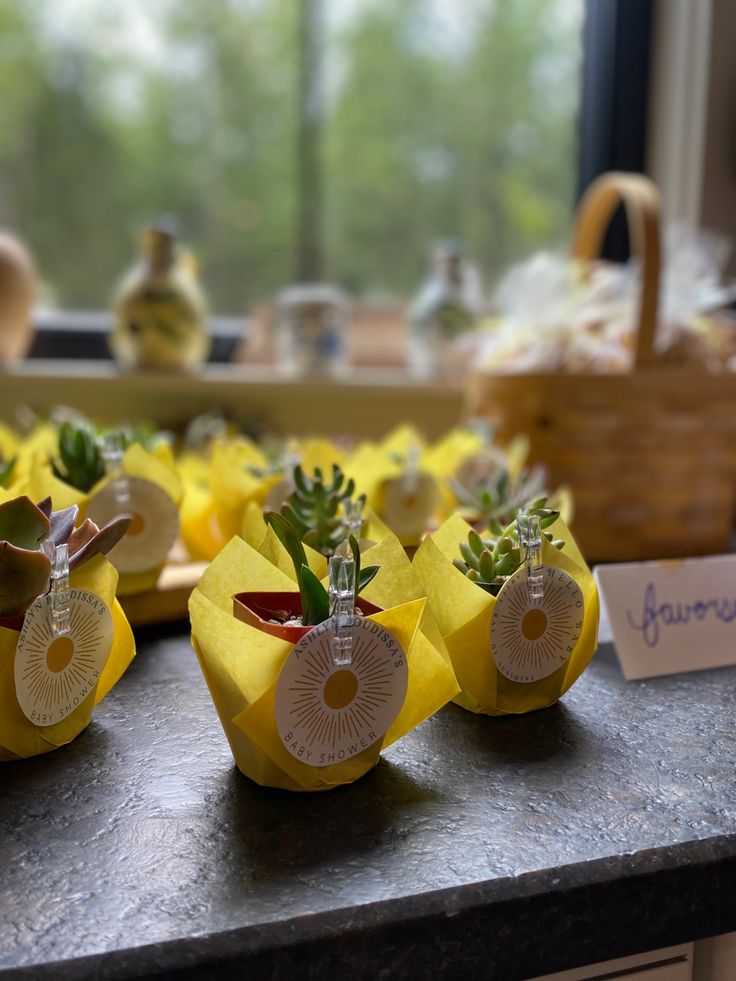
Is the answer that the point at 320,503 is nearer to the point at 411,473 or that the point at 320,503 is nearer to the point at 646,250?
the point at 411,473

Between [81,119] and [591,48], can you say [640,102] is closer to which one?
[591,48]

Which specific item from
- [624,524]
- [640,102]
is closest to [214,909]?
[624,524]

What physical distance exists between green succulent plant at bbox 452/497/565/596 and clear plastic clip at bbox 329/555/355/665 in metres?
0.13

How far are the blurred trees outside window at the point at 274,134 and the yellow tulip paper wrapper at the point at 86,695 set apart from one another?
1.40 metres

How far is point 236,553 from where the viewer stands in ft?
1.61

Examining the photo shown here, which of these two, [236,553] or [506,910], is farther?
[236,553]

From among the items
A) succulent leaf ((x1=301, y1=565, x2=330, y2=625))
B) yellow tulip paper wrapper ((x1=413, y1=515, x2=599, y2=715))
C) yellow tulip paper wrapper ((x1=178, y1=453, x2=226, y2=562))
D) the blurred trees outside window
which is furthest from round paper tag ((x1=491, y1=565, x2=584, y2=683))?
the blurred trees outside window

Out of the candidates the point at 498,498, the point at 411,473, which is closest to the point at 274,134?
the point at 411,473

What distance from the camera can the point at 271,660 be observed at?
421 mm

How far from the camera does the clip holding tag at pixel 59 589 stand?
1.47 feet

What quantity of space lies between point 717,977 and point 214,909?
0.25 metres

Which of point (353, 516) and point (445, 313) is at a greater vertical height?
point (445, 313)

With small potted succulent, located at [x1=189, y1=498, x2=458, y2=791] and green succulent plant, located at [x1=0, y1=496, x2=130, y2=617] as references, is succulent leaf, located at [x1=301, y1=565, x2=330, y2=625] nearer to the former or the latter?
small potted succulent, located at [x1=189, y1=498, x2=458, y2=791]

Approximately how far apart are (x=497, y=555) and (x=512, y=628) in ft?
0.16
